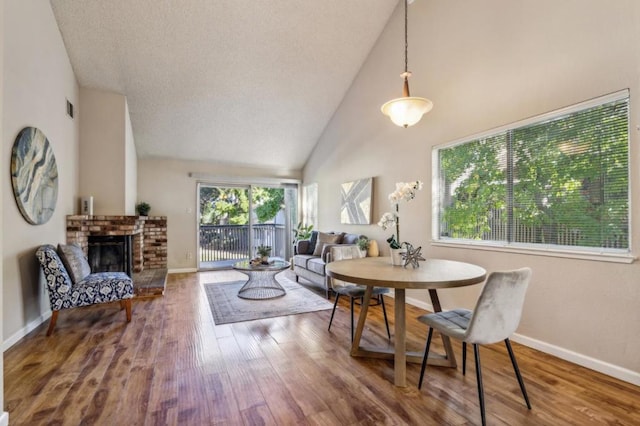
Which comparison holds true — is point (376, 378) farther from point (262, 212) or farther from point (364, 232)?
point (262, 212)

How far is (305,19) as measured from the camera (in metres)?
4.13

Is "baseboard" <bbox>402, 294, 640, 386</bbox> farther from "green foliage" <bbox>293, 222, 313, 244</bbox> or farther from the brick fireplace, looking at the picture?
the brick fireplace

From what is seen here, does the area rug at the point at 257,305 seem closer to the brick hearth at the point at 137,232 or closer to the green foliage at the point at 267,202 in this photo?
the brick hearth at the point at 137,232

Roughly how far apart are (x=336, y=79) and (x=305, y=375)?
14.9 feet

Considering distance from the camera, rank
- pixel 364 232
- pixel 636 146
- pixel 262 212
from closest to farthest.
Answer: pixel 636 146 < pixel 364 232 < pixel 262 212

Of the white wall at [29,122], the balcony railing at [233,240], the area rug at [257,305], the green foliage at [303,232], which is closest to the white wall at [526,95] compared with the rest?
the area rug at [257,305]

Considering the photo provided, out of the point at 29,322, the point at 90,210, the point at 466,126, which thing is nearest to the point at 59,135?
the point at 90,210

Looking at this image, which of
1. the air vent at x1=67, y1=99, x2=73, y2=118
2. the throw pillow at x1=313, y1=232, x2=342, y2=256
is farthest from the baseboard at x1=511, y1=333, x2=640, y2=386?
the air vent at x1=67, y1=99, x2=73, y2=118

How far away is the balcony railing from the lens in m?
6.84

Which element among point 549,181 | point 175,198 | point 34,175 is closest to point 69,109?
point 34,175

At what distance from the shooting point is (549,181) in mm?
2633

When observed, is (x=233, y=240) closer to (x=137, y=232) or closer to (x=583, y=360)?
(x=137, y=232)

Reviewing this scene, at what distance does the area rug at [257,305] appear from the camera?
3.57 m

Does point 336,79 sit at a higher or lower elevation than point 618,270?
higher
